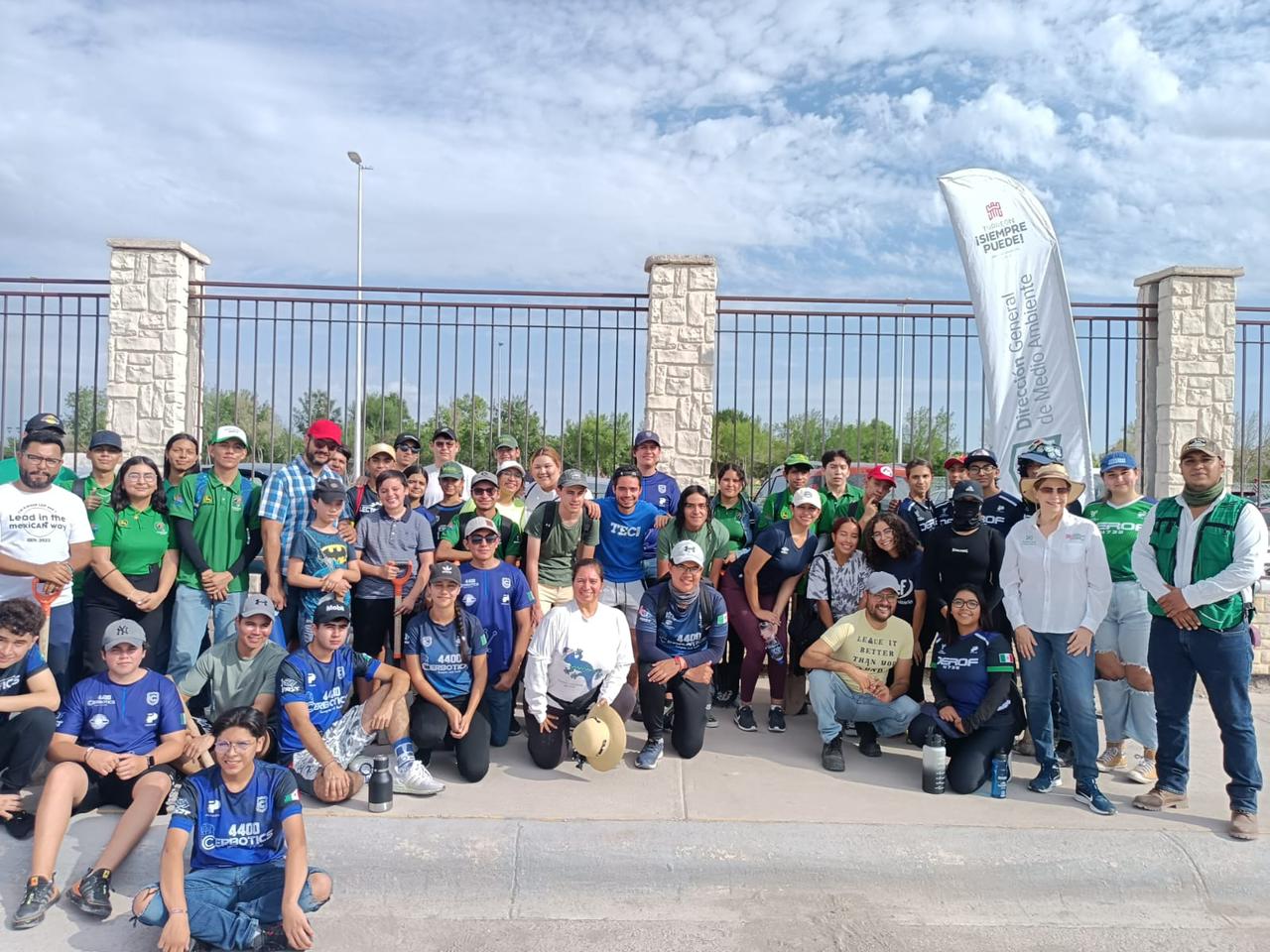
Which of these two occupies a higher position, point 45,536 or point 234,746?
point 45,536

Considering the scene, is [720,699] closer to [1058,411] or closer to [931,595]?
[931,595]

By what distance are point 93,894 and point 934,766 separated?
4.05 meters

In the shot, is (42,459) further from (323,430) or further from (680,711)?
(680,711)

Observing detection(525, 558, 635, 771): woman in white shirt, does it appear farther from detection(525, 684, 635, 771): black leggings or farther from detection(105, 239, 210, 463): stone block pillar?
detection(105, 239, 210, 463): stone block pillar

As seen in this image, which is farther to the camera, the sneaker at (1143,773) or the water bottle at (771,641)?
the water bottle at (771,641)

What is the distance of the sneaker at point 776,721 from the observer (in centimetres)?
611

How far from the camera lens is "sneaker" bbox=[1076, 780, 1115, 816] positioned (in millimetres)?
4777

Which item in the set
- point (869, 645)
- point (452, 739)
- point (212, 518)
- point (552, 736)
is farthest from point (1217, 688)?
point (212, 518)

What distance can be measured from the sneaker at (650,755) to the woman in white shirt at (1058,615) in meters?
2.10

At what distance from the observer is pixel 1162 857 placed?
14.1ft

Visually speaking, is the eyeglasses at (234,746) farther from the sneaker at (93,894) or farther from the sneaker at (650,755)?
the sneaker at (650,755)

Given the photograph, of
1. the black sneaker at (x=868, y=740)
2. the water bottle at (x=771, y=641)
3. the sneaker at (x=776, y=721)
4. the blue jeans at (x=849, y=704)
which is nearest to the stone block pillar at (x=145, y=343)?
the water bottle at (x=771, y=641)

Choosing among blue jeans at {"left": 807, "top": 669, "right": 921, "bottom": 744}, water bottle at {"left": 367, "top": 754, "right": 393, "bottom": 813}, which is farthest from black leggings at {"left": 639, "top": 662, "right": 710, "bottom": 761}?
water bottle at {"left": 367, "top": 754, "right": 393, "bottom": 813}

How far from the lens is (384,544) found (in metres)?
5.71
